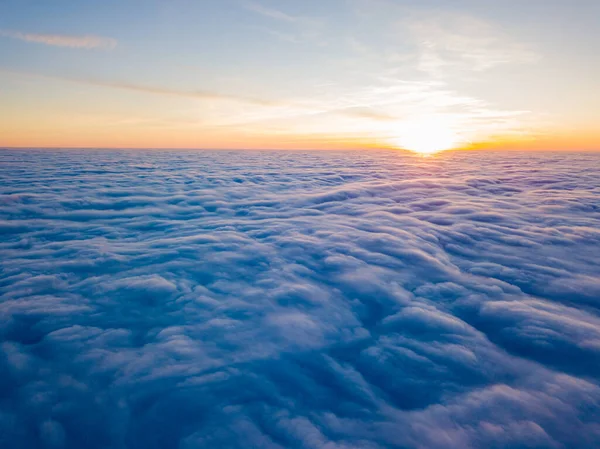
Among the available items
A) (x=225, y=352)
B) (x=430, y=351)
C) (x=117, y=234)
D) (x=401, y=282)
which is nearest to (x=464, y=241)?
(x=401, y=282)

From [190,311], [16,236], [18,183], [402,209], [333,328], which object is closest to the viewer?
[333,328]

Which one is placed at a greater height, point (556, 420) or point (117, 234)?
point (117, 234)

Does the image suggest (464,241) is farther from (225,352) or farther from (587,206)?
(587,206)

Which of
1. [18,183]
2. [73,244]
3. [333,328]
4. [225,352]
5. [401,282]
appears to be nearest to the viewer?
[225,352]

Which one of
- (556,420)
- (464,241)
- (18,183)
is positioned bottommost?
(556,420)

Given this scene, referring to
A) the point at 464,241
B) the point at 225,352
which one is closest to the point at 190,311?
the point at 225,352

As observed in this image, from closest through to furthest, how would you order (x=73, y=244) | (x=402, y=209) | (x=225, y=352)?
(x=225, y=352) → (x=73, y=244) → (x=402, y=209)

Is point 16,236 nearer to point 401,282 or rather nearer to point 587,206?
point 401,282

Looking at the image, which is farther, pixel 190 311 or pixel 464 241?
pixel 464 241

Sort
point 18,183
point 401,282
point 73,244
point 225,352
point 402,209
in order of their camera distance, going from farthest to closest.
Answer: point 18,183 → point 402,209 → point 73,244 → point 401,282 → point 225,352
